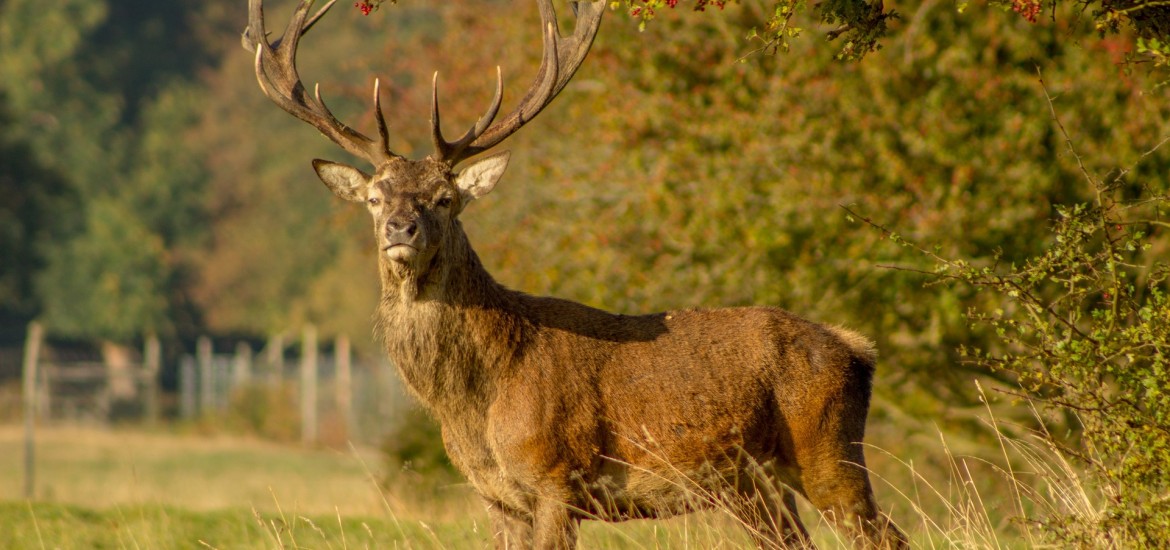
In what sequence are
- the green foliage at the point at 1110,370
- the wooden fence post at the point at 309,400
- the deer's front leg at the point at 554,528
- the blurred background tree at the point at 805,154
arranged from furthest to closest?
the wooden fence post at the point at 309,400, the blurred background tree at the point at 805,154, the deer's front leg at the point at 554,528, the green foliage at the point at 1110,370

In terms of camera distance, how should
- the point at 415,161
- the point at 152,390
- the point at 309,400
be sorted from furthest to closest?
the point at 152,390 → the point at 309,400 → the point at 415,161

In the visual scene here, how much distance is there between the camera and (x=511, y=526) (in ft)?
21.6

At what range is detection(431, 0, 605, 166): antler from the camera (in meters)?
7.21

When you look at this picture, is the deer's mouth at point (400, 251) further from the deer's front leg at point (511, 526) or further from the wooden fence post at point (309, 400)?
the wooden fence post at point (309, 400)

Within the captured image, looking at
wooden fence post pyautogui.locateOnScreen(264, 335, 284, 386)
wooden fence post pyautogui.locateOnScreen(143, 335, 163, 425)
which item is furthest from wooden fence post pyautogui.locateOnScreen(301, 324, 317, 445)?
wooden fence post pyautogui.locateOnScreen(143, 335, 163, 425)

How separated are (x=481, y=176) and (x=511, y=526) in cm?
172

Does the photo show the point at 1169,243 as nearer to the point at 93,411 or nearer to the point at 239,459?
the point at 239,459

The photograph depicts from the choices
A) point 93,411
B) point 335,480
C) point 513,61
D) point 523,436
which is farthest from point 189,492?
point 93,411

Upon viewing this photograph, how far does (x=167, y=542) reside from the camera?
7.96 metres

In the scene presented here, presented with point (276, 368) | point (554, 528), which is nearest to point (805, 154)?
point (554, 528)

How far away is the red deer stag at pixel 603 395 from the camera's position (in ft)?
21.0

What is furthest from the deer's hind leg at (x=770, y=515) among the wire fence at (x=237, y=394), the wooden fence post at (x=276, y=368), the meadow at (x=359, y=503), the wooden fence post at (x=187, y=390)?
the wooden fence post at (x=187, y=390)

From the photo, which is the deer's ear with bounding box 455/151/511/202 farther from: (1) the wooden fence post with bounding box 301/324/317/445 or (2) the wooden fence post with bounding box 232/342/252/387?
(2) the wooden fence post with bounding box 232/342/252/387

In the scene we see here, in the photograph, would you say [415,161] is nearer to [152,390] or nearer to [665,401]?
[665,401]
